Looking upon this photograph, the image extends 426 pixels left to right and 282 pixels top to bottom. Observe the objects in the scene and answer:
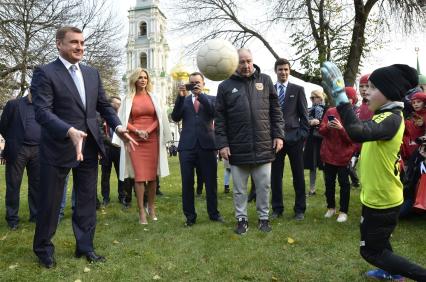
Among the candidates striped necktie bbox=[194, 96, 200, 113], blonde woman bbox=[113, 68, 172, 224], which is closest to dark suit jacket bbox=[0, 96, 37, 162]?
blonde woman bbox=[113, 68, 172, 224]

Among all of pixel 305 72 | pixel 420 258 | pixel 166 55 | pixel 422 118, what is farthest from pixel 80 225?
pixel 166 55

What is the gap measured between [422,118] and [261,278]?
3.18 metres

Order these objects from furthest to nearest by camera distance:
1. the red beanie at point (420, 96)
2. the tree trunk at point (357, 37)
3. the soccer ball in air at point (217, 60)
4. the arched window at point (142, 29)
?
the arched window at point (142, 29) → the tree trunk at point (357, 37) → the red beanie at point (420, 96) → the soccer ball in air at point (217, 60)

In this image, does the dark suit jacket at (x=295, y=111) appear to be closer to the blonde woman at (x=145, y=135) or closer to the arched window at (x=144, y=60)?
the blonde woman at (x=145, y=135)

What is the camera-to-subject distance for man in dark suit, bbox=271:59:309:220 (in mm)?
5992

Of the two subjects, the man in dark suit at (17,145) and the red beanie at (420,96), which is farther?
the man in dark suit at (17,145)

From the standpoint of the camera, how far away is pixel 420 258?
4.11 meters

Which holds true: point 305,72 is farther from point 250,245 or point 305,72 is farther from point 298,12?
point 250,245

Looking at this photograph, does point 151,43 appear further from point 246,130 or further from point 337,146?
point 246,130

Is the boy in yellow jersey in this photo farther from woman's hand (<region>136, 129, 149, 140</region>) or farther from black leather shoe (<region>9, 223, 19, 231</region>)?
black leather shoe (<region>9, 223, 19, 231</region>)

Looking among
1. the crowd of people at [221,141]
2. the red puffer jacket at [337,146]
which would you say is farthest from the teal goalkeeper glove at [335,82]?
the red puffer jacket at [337,146]

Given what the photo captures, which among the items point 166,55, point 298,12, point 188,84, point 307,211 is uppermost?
point 166,55

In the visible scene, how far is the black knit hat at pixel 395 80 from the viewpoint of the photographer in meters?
3.26

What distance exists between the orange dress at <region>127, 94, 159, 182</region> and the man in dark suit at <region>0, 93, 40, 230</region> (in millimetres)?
1485
